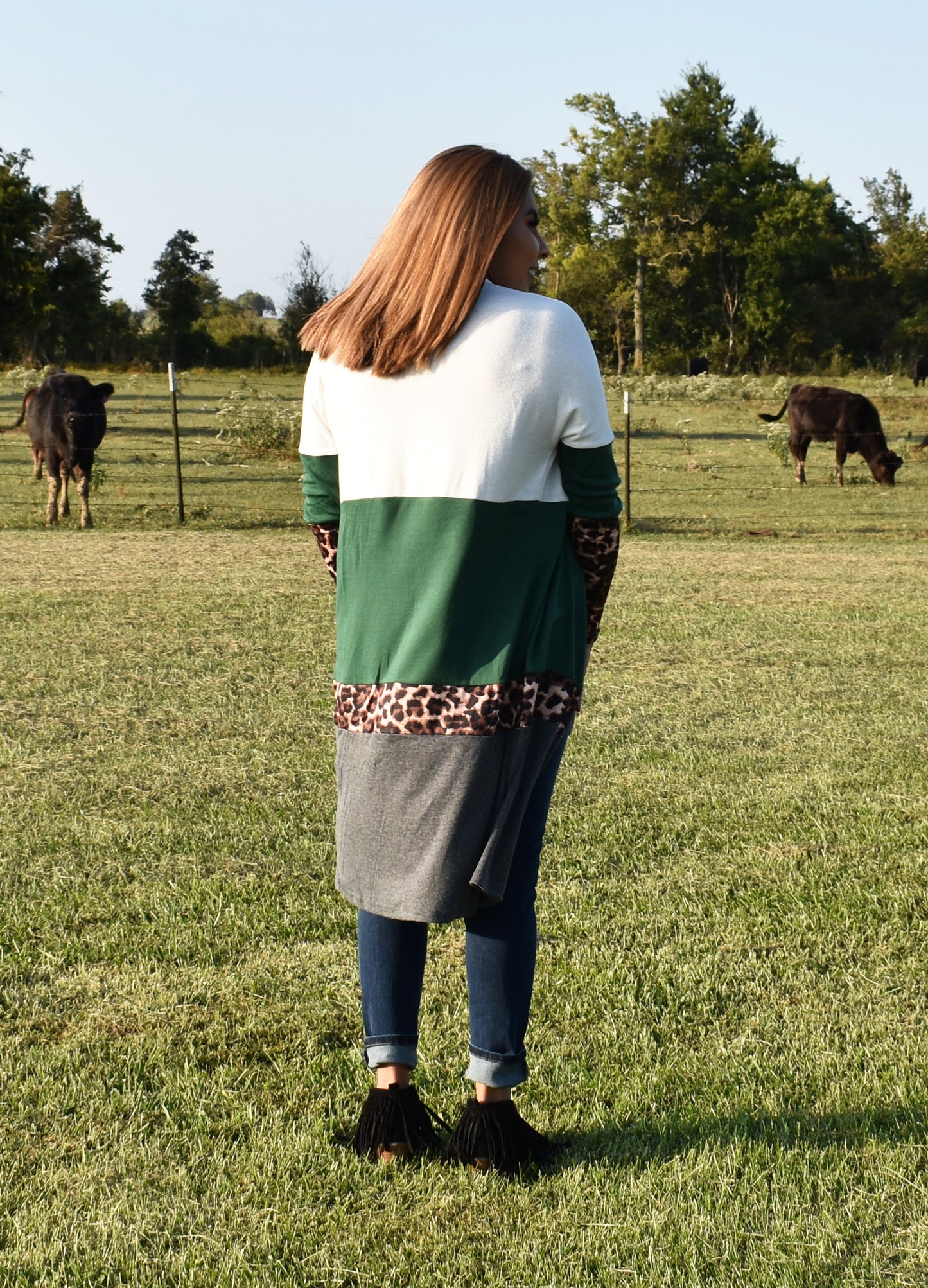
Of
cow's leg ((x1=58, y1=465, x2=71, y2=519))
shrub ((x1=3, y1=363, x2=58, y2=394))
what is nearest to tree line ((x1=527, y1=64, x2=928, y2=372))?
shrub ((x1=3, y1=363, x2=58, y2=394))

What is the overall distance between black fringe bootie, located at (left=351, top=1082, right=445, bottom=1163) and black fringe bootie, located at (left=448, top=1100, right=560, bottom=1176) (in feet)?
0.24

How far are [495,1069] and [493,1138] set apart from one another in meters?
0.16

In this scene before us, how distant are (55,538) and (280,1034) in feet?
36.8

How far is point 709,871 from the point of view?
13.1ft

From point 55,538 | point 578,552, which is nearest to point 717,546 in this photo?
point 55,538

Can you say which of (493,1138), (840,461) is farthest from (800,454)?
(493,1138)

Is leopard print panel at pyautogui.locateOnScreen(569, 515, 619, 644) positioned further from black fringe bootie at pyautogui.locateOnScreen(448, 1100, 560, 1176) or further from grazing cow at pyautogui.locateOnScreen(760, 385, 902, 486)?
grazing cow at pyautogui.locateOnScreen(760, 385, 902, 486)

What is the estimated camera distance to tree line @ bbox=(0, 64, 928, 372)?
56.9m

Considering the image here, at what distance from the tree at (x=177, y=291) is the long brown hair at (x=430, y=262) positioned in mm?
50423

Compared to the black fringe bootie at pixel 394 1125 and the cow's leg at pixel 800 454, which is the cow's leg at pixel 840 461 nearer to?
the cow's leg at pixel 800 454

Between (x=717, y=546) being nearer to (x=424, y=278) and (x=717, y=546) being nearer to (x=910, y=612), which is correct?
(x=910, y=612)

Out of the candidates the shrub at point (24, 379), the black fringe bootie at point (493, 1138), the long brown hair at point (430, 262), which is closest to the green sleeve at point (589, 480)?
the long brown hair at point (430, 262)

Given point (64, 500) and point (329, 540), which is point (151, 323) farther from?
point (329, 540)

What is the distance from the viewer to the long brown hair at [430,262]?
204cm
